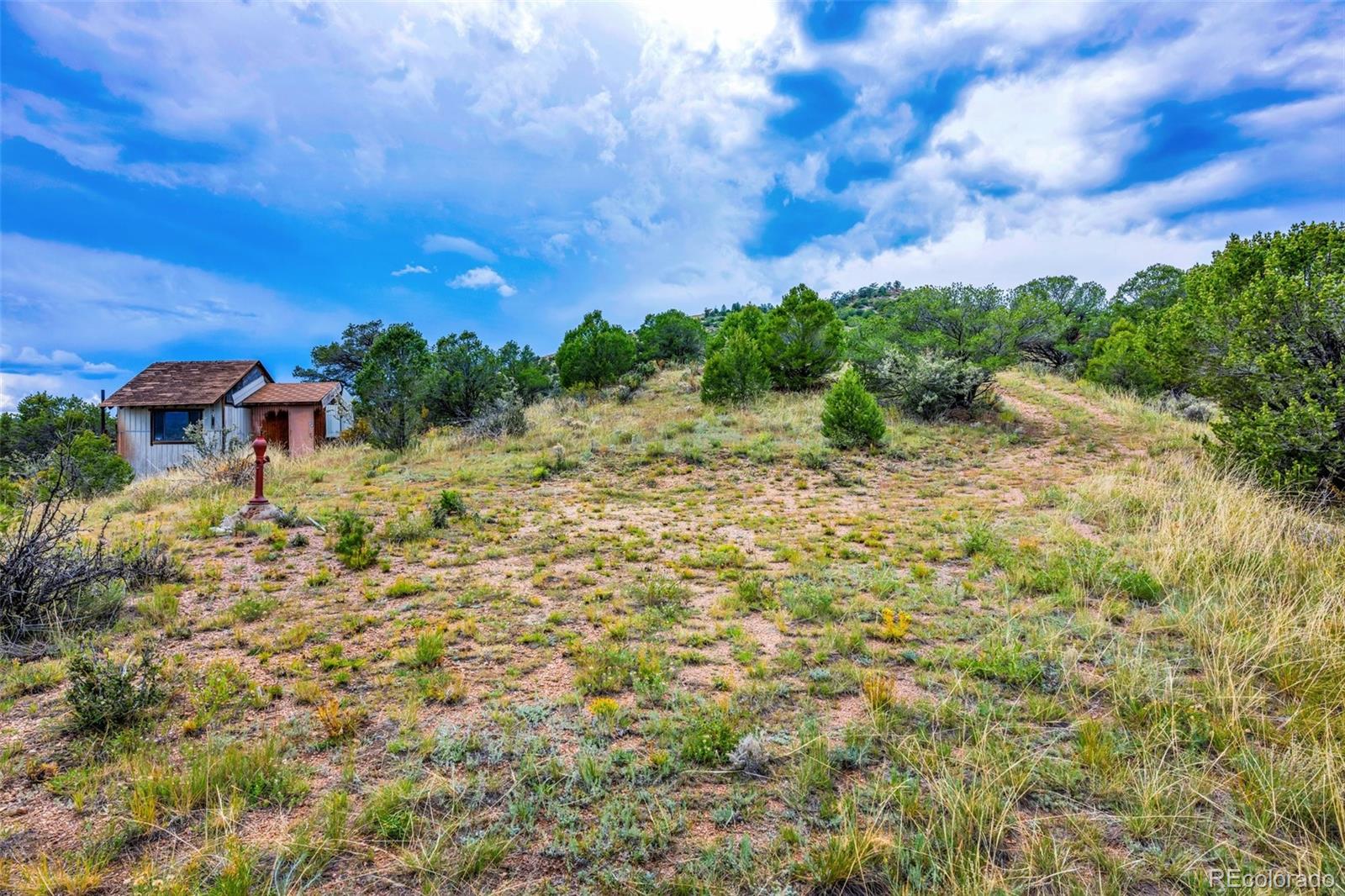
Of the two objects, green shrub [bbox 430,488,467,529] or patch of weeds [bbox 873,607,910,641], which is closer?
patch of weeds [bbox 873,607,910,641]

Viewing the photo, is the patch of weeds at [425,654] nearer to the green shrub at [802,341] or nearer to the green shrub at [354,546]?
the green shrub at [354,546]

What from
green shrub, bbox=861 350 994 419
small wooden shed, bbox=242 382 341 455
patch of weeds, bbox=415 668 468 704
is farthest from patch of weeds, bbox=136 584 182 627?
small wooden shed, bbox=242 382 341 455

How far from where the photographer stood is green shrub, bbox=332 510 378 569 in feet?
19.7

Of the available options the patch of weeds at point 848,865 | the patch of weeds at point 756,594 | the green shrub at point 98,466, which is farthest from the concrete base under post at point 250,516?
the green shrub at point 98,466

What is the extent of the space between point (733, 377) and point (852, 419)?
5.79m

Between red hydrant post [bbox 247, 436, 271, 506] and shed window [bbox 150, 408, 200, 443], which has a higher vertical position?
shed window [bbox 150, 408, 200, 443]

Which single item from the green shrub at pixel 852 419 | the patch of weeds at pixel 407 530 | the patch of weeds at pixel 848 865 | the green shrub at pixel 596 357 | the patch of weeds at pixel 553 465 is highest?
the green shrub at pixel 596 357

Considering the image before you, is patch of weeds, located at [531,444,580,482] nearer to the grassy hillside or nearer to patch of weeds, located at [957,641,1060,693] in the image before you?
the grassy hillside

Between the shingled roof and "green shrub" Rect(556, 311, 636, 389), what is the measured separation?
12553 mm

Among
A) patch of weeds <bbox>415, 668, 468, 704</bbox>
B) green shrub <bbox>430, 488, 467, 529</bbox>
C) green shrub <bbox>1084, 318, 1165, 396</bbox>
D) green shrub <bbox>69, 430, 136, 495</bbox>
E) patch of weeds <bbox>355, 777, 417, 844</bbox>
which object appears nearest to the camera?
patch of weeds <bbox>355, 777, 417, 844</bbox>

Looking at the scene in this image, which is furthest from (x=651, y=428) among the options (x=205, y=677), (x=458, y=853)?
(x=458, y=853)

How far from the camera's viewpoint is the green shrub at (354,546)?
600 cm

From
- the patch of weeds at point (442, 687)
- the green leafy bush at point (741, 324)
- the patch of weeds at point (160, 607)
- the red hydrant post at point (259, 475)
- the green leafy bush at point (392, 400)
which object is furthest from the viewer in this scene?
the green leafy bush at point (741, 324)

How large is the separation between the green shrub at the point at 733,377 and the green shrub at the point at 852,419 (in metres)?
5.00
